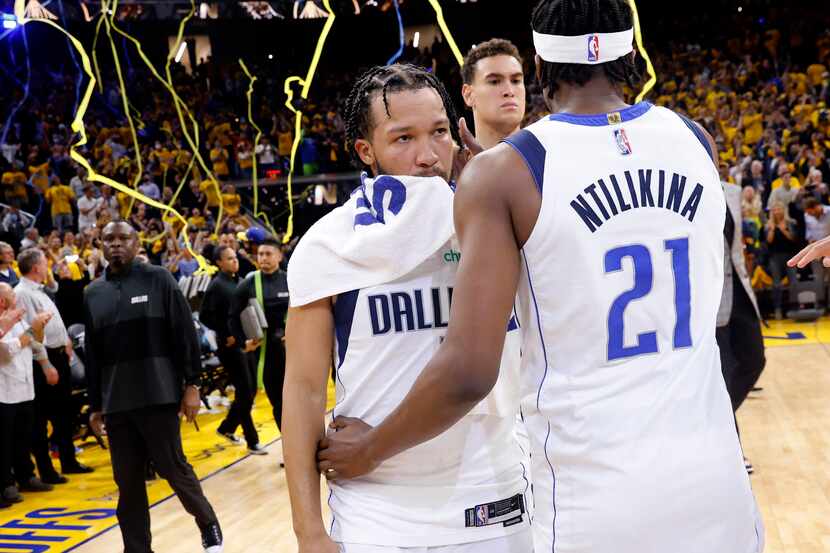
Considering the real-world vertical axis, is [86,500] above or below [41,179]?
below

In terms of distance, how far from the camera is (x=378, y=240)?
6.30ft

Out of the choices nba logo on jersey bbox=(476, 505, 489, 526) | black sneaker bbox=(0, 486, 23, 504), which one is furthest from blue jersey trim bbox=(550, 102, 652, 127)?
black sneaker bbox=(0, 486, 23, 504)

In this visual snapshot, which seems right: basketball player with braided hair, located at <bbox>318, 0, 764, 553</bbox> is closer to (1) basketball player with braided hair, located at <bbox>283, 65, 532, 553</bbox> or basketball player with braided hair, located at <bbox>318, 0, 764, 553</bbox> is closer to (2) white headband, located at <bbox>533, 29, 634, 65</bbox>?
(2) white headband, located at <bbox>533, 29, 634, 65</bbox>

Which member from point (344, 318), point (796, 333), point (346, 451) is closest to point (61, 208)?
point (796, 333)

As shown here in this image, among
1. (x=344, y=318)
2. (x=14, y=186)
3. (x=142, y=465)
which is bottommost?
(x=142, y=465)

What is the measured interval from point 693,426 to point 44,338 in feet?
22.1

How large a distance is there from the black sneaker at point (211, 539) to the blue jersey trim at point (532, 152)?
162 inches

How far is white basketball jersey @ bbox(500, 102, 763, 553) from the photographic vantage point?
5.16 ft

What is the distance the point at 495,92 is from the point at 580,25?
1953mm

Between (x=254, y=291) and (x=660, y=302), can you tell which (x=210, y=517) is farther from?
(x=660, y=302)

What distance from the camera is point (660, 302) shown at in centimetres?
161

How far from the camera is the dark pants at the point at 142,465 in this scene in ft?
16.8

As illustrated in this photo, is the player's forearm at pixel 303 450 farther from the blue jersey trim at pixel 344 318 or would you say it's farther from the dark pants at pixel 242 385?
the dark pants at pixel 242 385

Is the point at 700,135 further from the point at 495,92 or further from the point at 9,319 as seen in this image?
the point at 9,319
